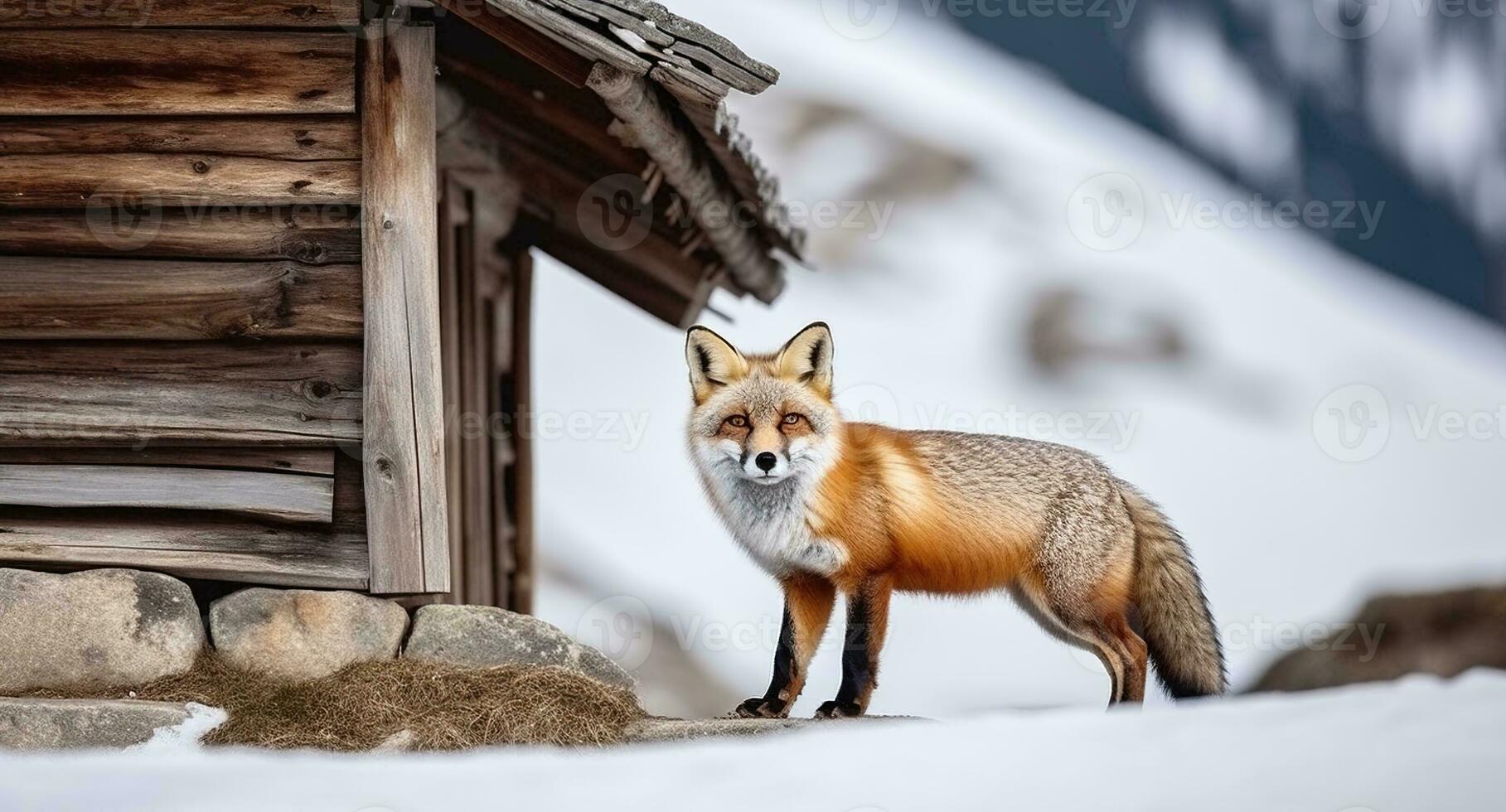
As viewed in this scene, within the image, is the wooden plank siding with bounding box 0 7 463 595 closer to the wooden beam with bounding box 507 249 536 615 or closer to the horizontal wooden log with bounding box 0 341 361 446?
the horizontal wooden log with bounding box 0 341 361 446

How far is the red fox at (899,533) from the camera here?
4914 mm

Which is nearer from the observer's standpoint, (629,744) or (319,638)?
(629,744)

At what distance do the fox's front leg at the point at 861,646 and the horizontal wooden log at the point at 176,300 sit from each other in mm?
2243

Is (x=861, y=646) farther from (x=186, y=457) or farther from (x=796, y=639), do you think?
(x=186, y=457)

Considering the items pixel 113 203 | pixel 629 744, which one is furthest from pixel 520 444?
pixel 629 744

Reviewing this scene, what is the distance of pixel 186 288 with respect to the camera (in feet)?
17.7

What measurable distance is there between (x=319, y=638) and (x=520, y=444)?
4.80 meters

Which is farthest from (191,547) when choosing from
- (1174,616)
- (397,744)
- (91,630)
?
(1174,616)

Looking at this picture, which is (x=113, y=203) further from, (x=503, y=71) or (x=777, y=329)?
(x=777, y=329)

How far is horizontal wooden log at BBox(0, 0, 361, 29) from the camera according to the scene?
5.35 metres

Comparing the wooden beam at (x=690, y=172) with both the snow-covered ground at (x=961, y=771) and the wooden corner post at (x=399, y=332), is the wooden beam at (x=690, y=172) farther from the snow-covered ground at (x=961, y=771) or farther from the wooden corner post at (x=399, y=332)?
the snow-covered ground at (x=961, y=771)

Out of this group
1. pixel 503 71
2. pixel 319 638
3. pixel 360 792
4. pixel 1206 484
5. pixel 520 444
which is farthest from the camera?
pixel 1206 484

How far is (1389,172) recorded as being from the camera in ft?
86.7

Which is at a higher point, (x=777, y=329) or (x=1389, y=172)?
(x=1389, y=172)
